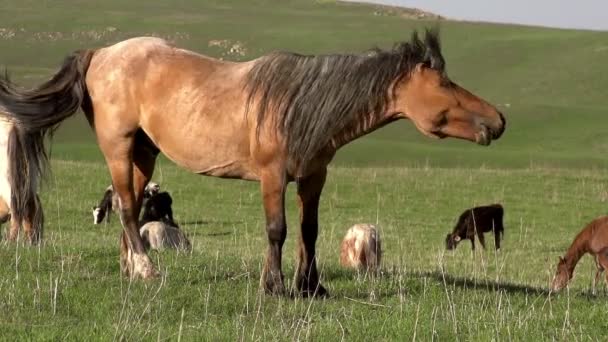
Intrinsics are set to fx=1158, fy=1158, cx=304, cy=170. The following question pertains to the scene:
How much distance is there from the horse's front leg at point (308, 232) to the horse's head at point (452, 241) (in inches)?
413

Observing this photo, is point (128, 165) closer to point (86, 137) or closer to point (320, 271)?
point (320, 271)

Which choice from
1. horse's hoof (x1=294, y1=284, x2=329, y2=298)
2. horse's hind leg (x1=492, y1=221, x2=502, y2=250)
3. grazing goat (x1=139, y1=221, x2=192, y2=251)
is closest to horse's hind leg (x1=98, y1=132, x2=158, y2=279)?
horse's hoof (x1=294, y1=284, x2=329, y2=298)

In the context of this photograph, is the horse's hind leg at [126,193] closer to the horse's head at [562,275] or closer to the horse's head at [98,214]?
the horse's head at [562,275]

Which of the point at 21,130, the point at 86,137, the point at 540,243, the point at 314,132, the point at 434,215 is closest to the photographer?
the point at 314,132

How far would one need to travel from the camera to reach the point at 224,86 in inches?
351

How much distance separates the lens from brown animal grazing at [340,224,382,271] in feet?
43.5

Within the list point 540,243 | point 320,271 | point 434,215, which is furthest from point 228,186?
point 320,271

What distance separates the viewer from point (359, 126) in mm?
8602

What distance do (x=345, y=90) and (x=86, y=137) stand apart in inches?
1372

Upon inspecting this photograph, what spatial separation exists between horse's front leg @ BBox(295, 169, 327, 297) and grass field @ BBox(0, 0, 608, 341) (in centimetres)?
26

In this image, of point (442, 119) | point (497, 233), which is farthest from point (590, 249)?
point (442, 119)

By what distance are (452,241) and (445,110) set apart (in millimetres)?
11214

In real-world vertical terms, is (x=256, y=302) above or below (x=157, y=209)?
above

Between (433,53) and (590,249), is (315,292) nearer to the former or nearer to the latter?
(433,53)
